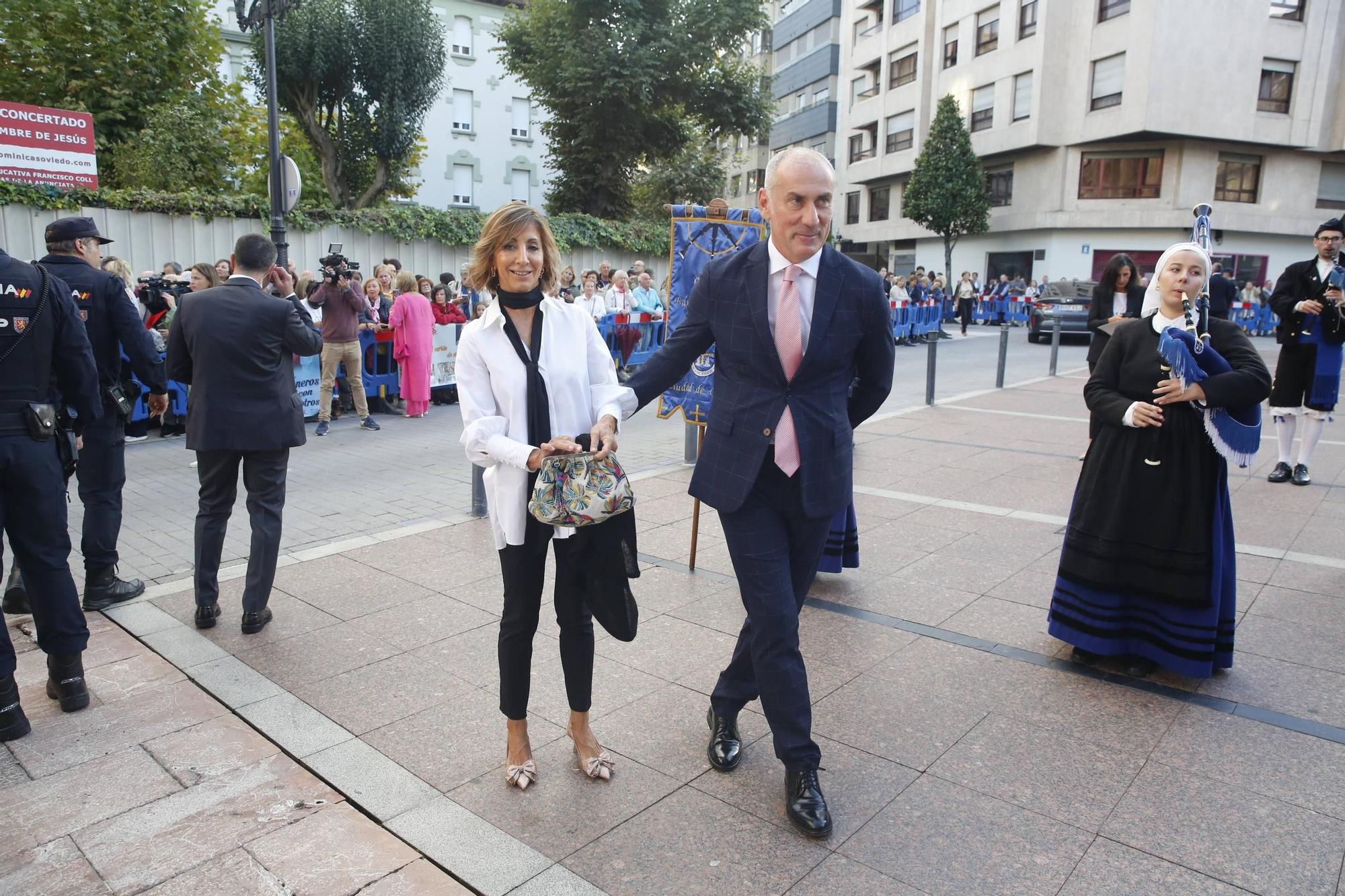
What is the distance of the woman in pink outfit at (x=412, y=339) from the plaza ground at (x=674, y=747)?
5.60 metres

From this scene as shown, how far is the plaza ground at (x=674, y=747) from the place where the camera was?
2.67 m

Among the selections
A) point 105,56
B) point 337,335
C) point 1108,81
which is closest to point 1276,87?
point 1108,81

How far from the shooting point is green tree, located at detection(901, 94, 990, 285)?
1398 inches

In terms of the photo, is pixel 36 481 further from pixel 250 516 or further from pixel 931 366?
pixel 931 366

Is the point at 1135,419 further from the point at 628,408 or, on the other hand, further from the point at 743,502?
the point at 628,408

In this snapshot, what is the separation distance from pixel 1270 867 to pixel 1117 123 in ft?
116

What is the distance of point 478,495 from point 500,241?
3839 mm

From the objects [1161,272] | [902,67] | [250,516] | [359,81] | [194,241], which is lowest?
[250,516]

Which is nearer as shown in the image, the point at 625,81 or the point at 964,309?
the point at 625,81

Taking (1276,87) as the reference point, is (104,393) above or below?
below

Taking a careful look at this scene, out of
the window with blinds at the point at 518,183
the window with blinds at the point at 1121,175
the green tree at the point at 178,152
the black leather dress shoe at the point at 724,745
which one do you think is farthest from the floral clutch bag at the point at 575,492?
the window with blinds at the point at 518,183

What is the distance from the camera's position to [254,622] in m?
4.41

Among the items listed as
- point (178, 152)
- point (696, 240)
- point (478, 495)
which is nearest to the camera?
point (696, 240)

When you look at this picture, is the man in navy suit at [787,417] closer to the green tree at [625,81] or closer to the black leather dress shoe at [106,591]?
the black leather dress shoe at [106,591]
